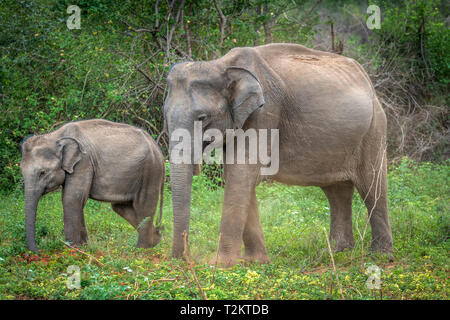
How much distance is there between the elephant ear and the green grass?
4.77 feet

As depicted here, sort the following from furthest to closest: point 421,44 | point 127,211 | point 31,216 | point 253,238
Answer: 1. point 421,44
2. point 127,211
3. point 31,216
4. point 253,238

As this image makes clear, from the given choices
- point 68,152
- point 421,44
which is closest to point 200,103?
point 68,152

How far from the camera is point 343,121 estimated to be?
653cm

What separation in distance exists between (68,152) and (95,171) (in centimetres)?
44

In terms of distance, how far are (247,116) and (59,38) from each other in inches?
229

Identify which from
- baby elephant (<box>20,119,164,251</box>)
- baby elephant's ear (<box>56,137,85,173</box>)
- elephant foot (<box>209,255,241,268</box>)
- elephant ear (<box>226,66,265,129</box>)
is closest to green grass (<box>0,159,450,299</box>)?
elephant foot (<box>209,255,241,268</box>)

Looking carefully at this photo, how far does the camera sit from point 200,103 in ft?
19.0

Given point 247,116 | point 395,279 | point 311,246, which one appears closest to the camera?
point 395,279

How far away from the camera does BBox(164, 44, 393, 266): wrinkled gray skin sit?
5.86 meters

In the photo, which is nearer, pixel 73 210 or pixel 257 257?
pixel 257 257

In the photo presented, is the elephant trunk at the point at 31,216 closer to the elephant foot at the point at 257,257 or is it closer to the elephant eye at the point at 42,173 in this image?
the elephant eye at the point at 42,173

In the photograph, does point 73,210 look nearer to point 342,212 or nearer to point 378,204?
point 342,212
